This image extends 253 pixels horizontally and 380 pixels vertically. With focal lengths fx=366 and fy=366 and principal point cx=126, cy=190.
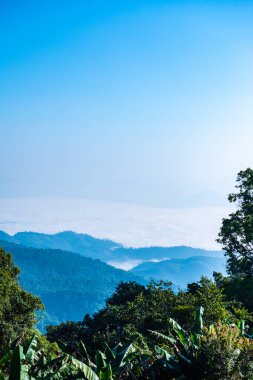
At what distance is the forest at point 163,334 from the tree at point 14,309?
7 cm

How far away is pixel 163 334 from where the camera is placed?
81.8ft

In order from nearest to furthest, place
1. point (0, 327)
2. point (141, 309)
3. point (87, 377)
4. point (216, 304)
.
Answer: point (87, 377), point (216, 304), point (0, 327), point (141, 309)

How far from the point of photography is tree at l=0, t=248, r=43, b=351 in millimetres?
26875

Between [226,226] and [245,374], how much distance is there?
84.5 feet

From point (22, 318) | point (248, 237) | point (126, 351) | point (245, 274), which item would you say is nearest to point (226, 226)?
point (248, 237)

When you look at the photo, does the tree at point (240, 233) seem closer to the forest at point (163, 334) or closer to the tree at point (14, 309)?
the forest at point (163, 334)

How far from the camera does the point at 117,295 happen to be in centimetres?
5884

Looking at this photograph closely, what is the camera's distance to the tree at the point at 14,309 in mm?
26875

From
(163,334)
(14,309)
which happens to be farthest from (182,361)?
(14,309)

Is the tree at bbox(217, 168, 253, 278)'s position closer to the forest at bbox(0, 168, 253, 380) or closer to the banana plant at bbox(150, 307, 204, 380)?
the forest at bbox(0, 168, 253, 380)

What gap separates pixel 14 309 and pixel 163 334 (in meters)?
12.0

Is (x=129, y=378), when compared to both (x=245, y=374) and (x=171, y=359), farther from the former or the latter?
(x=245, y=374)

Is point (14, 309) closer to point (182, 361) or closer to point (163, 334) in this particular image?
point (163, 334)

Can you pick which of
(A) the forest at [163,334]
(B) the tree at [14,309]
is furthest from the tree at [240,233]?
(B) the tree at [14,309]
